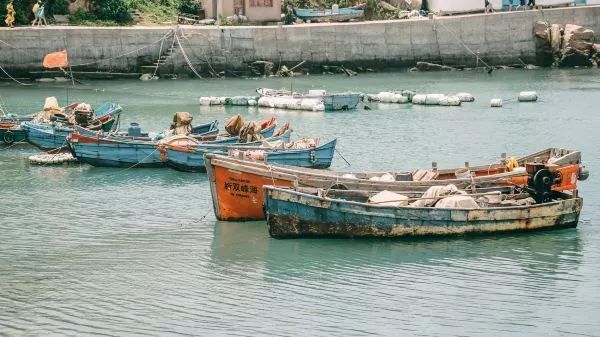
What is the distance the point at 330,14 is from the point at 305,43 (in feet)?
15.9

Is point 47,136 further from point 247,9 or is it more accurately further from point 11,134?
point 247,9

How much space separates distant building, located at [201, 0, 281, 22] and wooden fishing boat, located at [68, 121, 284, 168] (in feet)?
92.3

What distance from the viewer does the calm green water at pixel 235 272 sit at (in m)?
18.8

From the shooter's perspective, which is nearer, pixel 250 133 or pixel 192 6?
pixel 250 133

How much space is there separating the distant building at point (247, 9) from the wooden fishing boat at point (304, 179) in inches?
1415

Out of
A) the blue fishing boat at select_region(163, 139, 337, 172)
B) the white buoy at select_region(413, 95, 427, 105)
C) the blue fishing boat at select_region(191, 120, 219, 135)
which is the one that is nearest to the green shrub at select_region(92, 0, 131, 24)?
the white buoy at select_region(413, 95, 427, 105)

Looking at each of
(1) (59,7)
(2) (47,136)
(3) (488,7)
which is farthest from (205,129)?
(3) (488,7)

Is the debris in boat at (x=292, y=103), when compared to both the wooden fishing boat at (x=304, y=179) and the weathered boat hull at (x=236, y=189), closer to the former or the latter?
the wooden fishing boat at (x=304, y=179)

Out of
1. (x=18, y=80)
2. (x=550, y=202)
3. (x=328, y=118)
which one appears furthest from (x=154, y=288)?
(x=18, y=80)

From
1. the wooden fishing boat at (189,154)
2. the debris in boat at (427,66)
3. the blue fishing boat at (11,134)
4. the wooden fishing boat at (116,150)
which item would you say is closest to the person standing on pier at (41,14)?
the blue fishing boat at (11,134)

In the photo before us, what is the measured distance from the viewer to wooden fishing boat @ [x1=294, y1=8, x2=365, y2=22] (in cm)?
6256

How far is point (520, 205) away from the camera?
2359cm

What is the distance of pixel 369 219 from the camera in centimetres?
2283

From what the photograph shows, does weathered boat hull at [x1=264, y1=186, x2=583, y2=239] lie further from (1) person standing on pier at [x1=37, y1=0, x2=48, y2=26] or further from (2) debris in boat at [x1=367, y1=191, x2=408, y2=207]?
(1) person standing on pier at [x1=37, y1=0, x2=48, y2=26]
